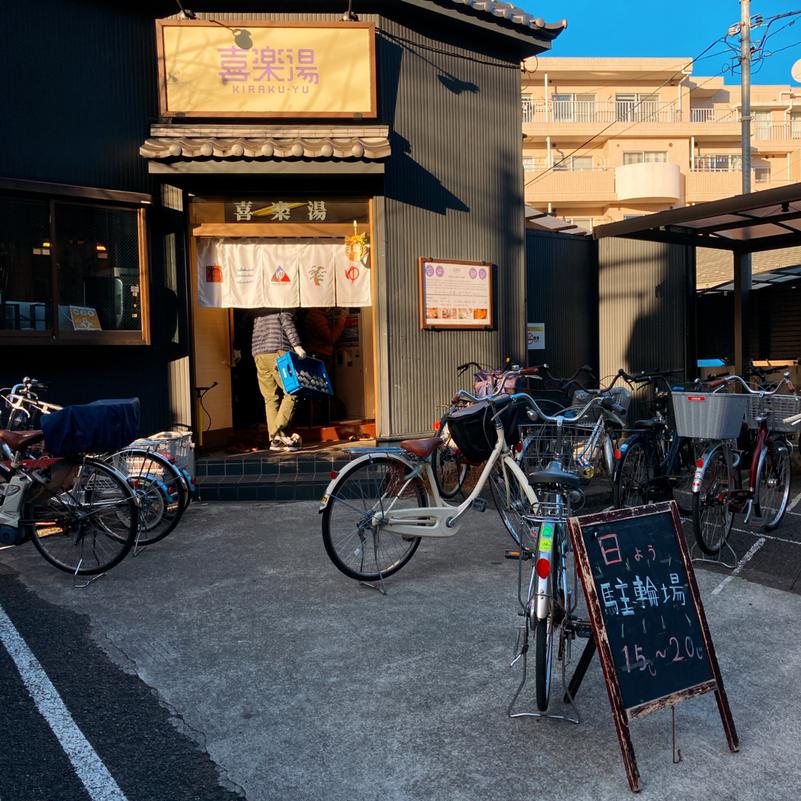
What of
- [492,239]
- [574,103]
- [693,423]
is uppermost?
[574,103]

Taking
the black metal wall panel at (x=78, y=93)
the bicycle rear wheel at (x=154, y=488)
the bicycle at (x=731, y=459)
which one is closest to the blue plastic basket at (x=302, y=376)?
the black metal wall panel at (x=78, y=93)

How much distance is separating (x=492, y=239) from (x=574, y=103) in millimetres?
33715

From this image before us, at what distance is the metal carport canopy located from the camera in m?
7.26

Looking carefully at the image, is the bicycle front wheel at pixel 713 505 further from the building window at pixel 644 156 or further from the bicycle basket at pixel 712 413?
the building window at pixel 644 156

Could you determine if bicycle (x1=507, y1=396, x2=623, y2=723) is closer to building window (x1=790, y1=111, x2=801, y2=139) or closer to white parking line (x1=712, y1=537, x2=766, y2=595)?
white parking line (x1=712, y1=537, x2=766, y2=595)

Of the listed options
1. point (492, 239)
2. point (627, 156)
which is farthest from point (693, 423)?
point (627, 156)

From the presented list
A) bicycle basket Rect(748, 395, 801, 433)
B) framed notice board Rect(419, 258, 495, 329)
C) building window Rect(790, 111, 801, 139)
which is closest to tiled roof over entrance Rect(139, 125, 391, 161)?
framed notice board Rect(419, 258, 495, 329)

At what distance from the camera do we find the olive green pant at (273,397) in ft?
28.7

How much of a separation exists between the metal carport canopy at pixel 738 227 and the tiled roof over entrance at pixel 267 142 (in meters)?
3.09

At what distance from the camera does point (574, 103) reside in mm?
38969

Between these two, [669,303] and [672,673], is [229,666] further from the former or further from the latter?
[669,303]

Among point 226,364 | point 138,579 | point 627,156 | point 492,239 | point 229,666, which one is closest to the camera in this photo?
point 229,666

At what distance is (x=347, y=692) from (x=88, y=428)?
9.15 ft

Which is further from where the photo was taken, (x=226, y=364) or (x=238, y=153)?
(x=226, y=364)
